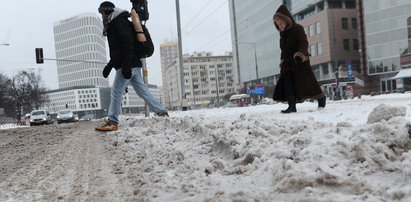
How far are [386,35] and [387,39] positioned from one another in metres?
0.60

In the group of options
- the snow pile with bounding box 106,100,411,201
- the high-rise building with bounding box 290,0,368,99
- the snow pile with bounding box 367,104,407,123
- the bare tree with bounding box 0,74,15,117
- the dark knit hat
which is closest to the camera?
the snow pile with bounding box 106,100,411,201

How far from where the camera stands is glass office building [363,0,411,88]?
1757 inches

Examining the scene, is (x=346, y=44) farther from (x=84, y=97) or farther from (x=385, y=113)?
(x=84, y=97)

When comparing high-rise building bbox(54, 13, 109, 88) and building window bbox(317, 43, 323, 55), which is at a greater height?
high-rise building bbox(54, 13, 109, 88)

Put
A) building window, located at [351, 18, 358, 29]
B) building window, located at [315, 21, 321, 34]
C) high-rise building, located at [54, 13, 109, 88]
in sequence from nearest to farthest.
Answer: building window, located at [351, 18, 358, 29] < building window, located at [315, 21, 321, 34] < high-rise building, located at [54, 13, 109, 88]

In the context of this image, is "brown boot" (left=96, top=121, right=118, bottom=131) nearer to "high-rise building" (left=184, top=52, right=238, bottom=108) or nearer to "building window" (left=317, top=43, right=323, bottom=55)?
"building window" (left=317, top=43, right=323, bottom=55)

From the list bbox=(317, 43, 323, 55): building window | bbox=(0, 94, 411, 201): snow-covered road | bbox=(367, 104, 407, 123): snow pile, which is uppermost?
bbox=(317, 43, 323, 55): building window

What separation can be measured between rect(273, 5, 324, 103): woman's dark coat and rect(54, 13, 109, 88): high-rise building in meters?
146

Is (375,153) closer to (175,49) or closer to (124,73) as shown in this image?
(124,73)

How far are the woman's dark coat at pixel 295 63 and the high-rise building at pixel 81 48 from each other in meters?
146

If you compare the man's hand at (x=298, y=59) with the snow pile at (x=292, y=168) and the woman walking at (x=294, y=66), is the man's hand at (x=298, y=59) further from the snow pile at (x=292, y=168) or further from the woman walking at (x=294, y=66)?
the snow pile at (x=292, y=168)

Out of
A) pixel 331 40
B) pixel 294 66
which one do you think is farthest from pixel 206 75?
pixel 294 66

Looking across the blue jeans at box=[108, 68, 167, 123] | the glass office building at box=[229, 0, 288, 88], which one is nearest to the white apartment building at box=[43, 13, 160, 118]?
the glass office building at box=[229, 0, 288, 88]

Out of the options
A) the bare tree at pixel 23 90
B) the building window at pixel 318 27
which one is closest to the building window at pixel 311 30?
the building window at pixel 318 27
